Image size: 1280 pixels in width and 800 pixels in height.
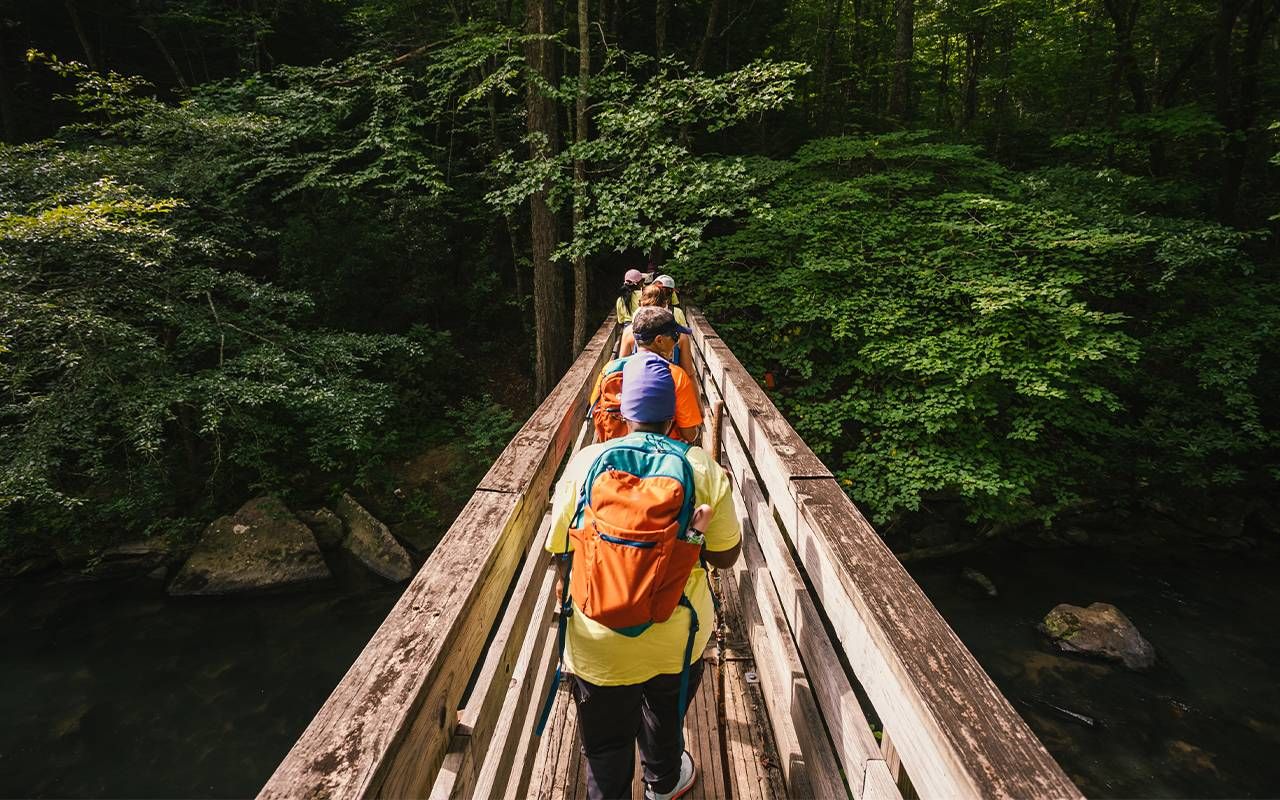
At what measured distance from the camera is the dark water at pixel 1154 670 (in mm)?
5715

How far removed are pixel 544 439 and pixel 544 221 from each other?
6361 mm

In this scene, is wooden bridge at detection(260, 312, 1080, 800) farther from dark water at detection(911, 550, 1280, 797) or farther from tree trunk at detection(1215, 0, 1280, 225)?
tree trunk at detection(1215, 0, 1280, 225)

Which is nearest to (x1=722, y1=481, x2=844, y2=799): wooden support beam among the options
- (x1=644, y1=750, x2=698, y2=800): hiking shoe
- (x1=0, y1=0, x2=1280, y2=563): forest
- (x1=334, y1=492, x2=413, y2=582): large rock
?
(x1=644, y1=750, x2=698, y2=800): hiking shoe

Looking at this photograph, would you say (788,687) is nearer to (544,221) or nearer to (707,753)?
(707,753)

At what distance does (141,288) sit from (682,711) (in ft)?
26.9

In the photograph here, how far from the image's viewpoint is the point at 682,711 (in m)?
1.81

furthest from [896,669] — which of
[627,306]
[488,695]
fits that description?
[627,306]

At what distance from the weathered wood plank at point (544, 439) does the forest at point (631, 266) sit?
297 centimetres

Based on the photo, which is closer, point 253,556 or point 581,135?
point 581,135

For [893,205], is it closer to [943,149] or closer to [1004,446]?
[943,149]

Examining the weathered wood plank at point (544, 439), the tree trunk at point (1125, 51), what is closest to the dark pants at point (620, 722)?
the weathered wood plank at point (544, 439)

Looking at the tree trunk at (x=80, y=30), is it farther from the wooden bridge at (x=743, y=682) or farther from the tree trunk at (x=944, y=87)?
the tree trunk at (x=944, y=87)

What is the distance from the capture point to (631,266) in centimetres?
1247

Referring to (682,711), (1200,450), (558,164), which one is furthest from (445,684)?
(1200,450)
